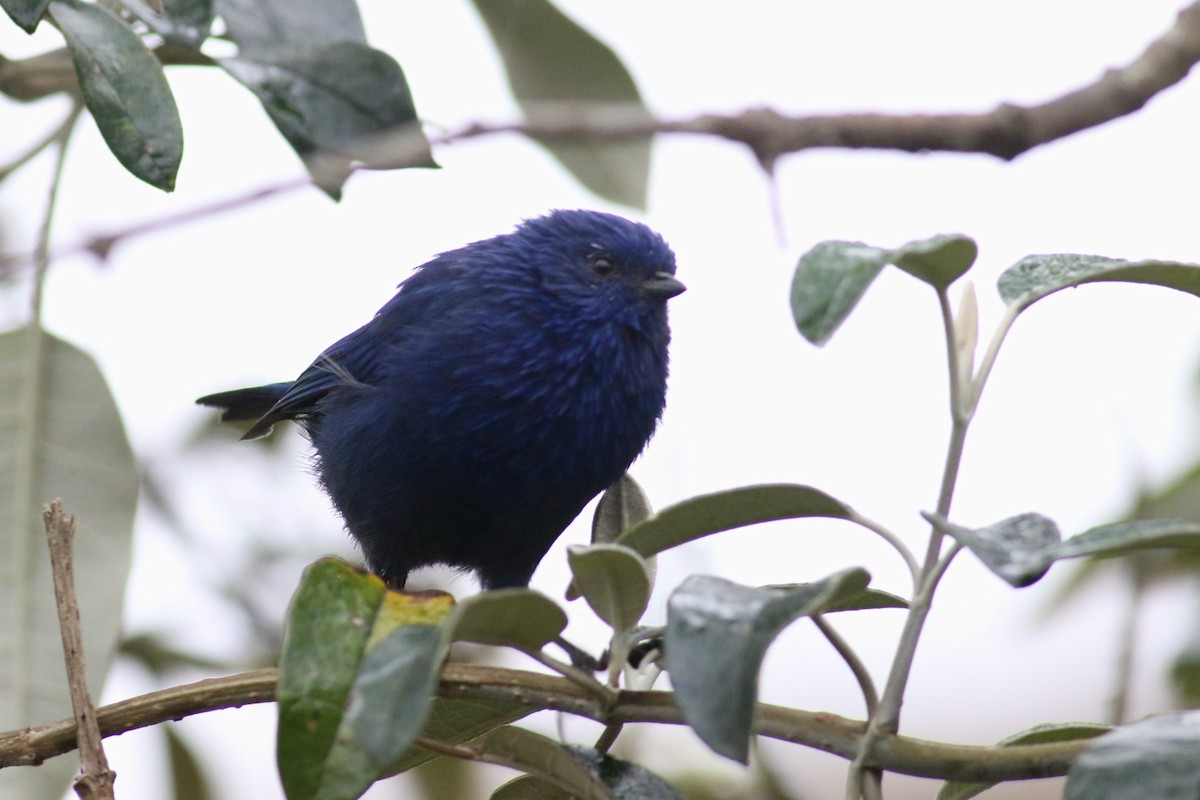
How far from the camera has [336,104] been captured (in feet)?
6.94

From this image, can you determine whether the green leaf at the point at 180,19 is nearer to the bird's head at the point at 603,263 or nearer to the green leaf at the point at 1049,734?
the bird's head at the point at 603,263

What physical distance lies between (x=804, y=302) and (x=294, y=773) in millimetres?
708

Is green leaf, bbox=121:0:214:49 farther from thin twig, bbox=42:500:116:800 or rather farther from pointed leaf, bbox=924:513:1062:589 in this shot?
pointed leaf, bbox=924:513:1062:589

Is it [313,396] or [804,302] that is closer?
[804,302]

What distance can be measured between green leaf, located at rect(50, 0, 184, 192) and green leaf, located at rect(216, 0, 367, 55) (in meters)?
0.28

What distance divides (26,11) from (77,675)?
0.89m

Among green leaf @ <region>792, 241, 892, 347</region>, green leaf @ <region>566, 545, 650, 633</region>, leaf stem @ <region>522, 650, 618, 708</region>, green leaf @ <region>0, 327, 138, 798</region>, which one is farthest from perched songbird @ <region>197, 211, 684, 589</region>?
green leaf @ <region>792, 241, 892, 347</region>

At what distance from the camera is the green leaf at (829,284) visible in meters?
1.28

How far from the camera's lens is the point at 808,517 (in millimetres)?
1552

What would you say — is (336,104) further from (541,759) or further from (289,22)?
(541,759)

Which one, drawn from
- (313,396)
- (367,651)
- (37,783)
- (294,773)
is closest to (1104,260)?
(367,651)

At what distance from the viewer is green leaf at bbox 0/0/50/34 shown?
1706 mm

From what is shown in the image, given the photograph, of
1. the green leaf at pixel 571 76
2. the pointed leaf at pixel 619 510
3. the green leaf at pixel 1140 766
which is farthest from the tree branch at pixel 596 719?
the green leaf at pixel 571 76

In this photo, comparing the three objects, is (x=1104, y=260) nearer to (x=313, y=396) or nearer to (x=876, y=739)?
(x=876, y=739)
